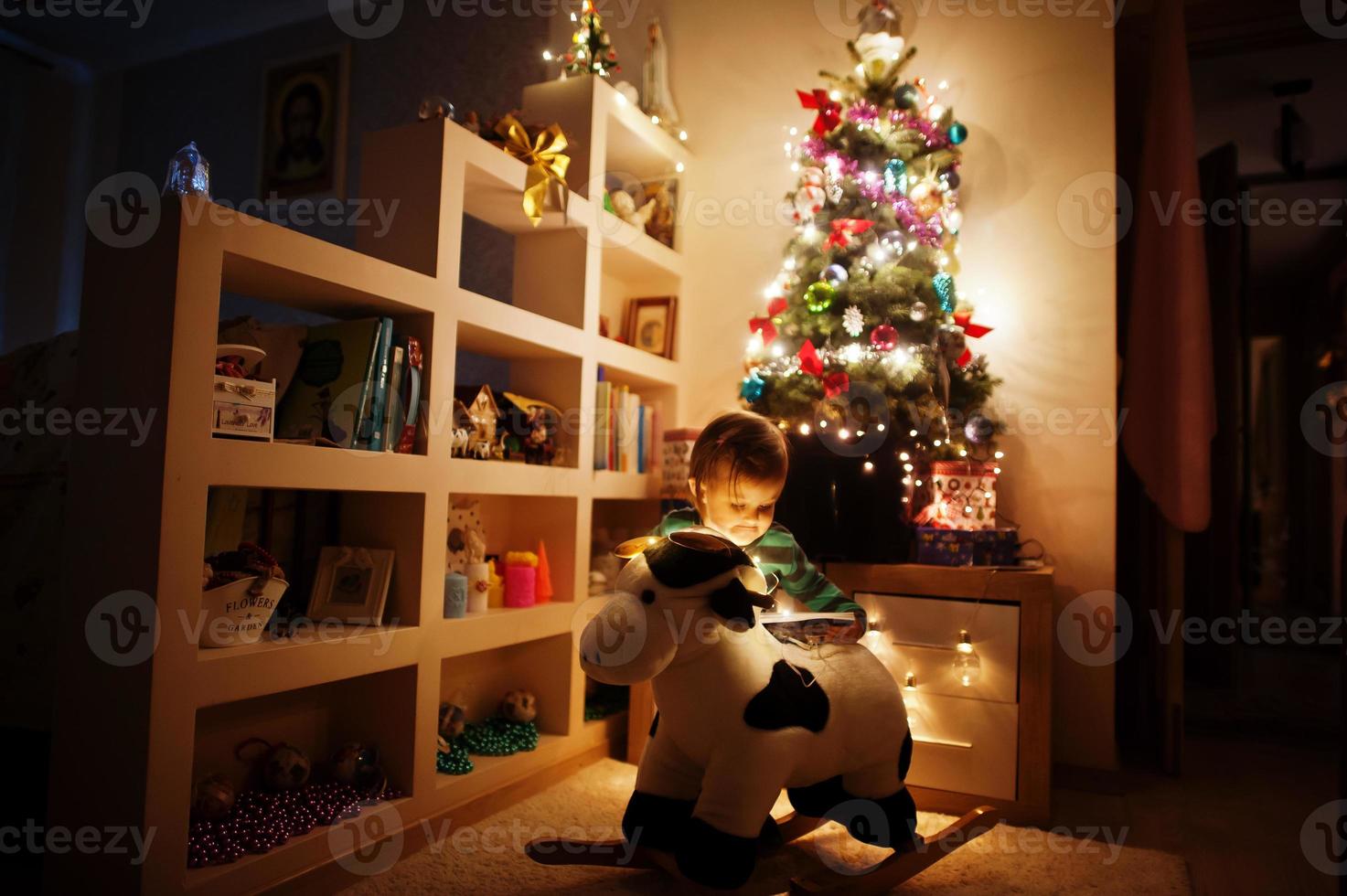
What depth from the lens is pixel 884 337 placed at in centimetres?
214

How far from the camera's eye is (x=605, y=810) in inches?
75.3

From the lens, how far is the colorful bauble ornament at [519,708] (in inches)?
86.8

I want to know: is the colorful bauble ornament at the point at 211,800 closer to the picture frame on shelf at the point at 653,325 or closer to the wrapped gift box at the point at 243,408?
the wrapped gift box at the point at 243,408

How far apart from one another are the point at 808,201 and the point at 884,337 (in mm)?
513

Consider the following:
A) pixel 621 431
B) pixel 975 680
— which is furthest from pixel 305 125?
pixel 975 680

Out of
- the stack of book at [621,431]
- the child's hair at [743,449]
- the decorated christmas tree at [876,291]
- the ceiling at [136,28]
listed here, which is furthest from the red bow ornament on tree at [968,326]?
the ceiling at [136,28]

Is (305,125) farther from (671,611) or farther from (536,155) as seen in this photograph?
(671,611)

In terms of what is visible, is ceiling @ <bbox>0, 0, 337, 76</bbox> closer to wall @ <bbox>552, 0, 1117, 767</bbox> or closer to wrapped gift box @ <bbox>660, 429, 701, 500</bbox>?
wall @ <bbox>552, 0, 1117, 767</bbox>

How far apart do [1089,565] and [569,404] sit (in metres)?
1.55

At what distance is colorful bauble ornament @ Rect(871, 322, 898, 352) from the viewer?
7.02ft

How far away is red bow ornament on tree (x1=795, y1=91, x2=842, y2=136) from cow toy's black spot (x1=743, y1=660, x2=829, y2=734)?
159 cm

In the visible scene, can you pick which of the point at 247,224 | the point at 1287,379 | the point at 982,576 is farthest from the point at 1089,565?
the point at 1287,379

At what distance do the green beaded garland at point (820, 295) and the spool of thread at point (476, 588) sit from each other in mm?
1112

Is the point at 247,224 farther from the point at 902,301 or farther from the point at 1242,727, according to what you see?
the point at 1242,727
